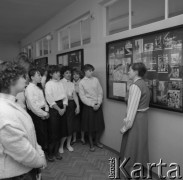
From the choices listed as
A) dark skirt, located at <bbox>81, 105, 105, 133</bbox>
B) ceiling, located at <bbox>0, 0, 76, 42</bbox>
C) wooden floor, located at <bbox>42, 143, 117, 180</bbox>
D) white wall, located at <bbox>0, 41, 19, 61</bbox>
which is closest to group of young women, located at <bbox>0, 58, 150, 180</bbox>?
dark skirt, located at <bbox>81, 105, 105, 133</bbox>

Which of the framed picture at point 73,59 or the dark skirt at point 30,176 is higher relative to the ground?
the framed picture at point 73,59

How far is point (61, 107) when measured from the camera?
10.6 feet

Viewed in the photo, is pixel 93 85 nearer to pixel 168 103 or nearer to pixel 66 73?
pixel 66 73

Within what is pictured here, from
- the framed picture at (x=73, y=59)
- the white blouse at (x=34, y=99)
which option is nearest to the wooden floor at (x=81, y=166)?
the white blouse at (x=34, y=99)

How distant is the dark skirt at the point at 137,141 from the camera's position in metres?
2.41

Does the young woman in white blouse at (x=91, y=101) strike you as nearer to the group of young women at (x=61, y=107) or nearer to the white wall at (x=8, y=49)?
the group of young women at (x=61, y=107)

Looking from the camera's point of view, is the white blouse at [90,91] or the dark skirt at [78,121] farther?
the dark skirt at [78,121]

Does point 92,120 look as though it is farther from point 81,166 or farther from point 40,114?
point 40,114

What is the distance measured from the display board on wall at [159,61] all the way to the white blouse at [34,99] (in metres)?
1.25

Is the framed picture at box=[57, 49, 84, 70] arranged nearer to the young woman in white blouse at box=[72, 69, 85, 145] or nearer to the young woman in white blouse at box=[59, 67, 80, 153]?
the young woman in white blouse at box=[72, 69, 85, 145]

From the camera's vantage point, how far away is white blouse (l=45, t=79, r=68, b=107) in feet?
10.1

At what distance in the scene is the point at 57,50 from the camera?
18.1 ft

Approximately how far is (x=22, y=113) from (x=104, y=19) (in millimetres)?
2813

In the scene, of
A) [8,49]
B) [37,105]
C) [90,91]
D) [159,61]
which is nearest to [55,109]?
[37,105]
